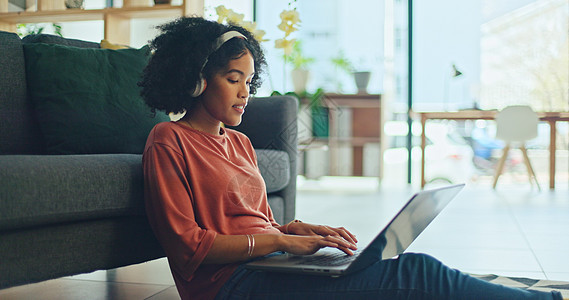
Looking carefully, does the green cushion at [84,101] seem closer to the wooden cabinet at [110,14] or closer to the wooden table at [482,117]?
the wooden cabinet at [110,14]

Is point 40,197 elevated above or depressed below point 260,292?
above

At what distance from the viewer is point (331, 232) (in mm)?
1191

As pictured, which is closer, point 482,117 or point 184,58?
point 184,58

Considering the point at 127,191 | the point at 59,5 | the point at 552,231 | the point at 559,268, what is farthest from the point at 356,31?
the point at 127,191

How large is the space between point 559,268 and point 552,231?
35.6 inches

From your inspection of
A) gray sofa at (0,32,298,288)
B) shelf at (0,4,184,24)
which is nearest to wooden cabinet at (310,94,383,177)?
shelf at (0,4,184,24)

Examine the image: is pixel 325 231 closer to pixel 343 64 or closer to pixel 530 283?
pixel 530 283

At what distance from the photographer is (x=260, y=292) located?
104cm

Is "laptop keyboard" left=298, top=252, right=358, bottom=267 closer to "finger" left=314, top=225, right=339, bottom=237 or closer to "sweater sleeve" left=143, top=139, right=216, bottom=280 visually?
"finger" left=314, top=225, right=339, bottom=237

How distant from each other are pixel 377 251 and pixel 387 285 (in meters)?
0.06

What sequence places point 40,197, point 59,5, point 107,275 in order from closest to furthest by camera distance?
point 40,197 < point 107,275 < point 59,5

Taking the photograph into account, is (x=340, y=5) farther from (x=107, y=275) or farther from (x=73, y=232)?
(x=73, y=232)

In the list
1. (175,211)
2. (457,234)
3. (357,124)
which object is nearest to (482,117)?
(357,124)

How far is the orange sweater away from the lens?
107cm
